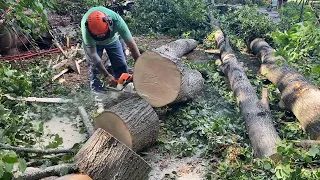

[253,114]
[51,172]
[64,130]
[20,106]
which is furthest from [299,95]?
[20,106]

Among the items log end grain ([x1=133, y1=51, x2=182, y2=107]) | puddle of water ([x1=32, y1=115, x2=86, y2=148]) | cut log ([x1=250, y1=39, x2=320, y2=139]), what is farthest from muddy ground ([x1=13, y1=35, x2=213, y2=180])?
cut log ([x1=250, y1=39, x2=320, y2=139])

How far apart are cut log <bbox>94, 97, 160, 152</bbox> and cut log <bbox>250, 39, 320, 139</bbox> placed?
4.98ft

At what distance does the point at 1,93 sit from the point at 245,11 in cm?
772

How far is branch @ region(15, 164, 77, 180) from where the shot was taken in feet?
10.00

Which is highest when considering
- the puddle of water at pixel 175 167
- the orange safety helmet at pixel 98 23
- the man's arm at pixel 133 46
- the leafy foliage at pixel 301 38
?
the leafy foliage at pixel 301 38

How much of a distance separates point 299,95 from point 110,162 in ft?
9.42

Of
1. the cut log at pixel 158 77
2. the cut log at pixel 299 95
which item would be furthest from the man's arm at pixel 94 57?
the cut log at pixel 299 95

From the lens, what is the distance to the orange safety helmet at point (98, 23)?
4.59m

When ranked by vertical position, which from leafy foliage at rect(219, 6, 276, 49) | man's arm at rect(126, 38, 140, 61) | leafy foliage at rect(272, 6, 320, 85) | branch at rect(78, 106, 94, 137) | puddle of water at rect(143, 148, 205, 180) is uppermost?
leafy foliage at rect(272, 6, 320, 85)

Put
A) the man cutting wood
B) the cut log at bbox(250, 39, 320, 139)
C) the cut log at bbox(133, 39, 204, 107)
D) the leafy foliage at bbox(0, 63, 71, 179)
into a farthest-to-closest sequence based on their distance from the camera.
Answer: the man cutting wood → the cut log at bbox(133, 39, 204, 107) → the cut log at bbox(250, 39, 320, 139) → the leafy foliage at bbox(0, 63, 71, 179)

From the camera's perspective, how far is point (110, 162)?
127 inches

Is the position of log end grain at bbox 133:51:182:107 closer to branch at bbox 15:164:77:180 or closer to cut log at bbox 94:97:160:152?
cut log at bbox 94:97:160:152

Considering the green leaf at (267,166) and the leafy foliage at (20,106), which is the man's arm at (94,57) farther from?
the green leaf at (267,166)

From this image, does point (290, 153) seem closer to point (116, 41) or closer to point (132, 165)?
point (132, 165)
